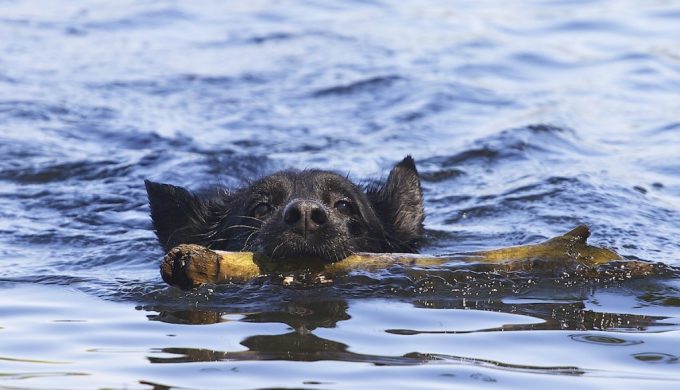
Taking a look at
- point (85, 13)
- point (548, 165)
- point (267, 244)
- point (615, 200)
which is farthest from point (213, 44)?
point (267, 244)

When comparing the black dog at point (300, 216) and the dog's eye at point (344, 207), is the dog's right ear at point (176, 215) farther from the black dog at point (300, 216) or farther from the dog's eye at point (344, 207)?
the dog's eye at point (344, 207)

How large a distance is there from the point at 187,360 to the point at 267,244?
1565mm

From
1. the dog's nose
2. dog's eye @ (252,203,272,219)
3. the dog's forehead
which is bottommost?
the dog's nose

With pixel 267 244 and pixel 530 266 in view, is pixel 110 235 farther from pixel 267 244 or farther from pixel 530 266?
pixel 530 266

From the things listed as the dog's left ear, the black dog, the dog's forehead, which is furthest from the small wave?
the dog's forehead

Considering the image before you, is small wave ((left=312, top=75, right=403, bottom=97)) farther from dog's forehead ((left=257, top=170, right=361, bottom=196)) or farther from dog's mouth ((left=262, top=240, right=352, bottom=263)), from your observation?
dog's mouth ((left=262, top=240, right=352, bottom=263))

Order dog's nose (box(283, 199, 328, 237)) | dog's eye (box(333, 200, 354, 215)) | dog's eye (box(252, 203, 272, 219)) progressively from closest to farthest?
1. dog's nose (box(283, 199, 328, 237))
2. dog's eye (box(252, 203, 272, 219))
3. dog's eye (box(333, 200, 354, 215))

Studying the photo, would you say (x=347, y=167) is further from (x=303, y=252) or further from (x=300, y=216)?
(x=300, y=216)

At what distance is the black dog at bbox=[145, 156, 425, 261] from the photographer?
6.93 meters

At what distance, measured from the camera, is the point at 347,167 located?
39.4ft

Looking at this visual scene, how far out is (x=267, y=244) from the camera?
6.99 meters

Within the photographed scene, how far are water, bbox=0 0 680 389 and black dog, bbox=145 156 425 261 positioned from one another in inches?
12.7

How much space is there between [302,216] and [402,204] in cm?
218

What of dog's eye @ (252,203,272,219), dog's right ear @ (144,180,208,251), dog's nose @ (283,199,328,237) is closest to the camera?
dog's nose @ (283,199,328,237)
